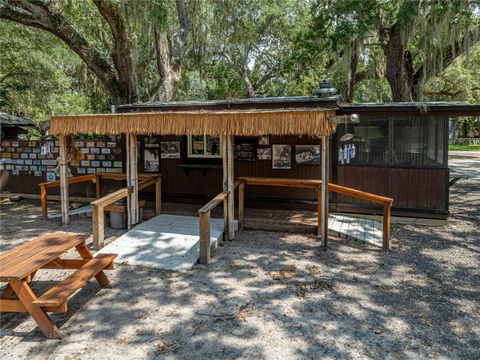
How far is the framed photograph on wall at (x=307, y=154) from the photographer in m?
8.58

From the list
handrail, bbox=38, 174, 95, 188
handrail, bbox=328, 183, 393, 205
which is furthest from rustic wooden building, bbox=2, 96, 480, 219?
handrail, bbox=328, 183, 393, 205

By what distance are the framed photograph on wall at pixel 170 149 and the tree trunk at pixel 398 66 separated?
8.43 meters

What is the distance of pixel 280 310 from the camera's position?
4.26 metres

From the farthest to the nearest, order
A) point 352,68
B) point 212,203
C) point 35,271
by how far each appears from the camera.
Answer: point 352,68 < point 212,203 < point 35,271

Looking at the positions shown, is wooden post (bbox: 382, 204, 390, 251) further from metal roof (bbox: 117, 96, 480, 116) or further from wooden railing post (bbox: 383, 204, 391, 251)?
metal roof (bbox: 117, 96, 480, 116)

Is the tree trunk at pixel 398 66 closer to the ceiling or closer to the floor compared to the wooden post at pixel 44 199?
closer to the ceiling

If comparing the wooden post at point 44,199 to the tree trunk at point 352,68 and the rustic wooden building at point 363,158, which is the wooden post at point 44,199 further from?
the tree trunk at point 352,68

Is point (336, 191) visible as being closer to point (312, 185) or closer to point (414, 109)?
point (312, 185)

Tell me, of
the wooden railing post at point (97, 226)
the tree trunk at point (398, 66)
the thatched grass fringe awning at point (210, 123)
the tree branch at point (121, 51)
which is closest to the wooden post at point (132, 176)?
the thatched grass fringe awning at point (210, 123)

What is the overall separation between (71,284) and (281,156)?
233 inches

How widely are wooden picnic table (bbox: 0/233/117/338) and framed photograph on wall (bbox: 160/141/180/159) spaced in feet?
16.1

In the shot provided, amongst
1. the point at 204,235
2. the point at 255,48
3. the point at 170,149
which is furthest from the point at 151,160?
the point at 255,48

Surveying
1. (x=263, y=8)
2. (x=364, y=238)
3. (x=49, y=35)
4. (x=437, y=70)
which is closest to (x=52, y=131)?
(x=364, y=238)

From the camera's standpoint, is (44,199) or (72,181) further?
(72,181)
